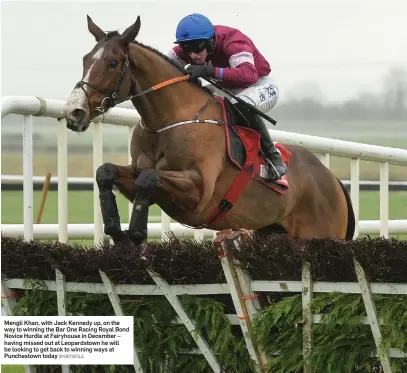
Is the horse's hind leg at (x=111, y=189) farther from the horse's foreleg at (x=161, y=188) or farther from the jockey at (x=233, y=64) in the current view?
the jockey at (x=233, y=64)

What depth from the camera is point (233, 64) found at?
612cm

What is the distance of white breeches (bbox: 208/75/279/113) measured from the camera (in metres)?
6.28

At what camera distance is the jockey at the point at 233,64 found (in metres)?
6.04

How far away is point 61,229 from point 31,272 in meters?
1.34

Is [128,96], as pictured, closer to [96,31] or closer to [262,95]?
[96,31]

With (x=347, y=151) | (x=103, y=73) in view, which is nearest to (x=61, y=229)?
(x=103, y=73)

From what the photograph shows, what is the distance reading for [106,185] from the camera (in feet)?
18.6

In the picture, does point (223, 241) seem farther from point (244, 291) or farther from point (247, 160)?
point (247, 160)

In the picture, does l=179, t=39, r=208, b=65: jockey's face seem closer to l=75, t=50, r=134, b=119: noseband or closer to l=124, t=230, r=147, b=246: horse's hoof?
l=75, t=50, r=134, b=119: noseband

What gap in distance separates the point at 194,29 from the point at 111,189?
3.42ft

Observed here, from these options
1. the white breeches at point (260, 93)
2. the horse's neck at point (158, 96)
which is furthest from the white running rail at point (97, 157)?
the white breeches at point (260, 93)

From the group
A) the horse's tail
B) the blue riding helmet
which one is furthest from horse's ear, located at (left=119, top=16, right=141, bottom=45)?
the horse's tail

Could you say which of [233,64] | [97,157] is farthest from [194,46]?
[97,157]

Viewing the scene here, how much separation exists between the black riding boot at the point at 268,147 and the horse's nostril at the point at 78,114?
1.14 meters
